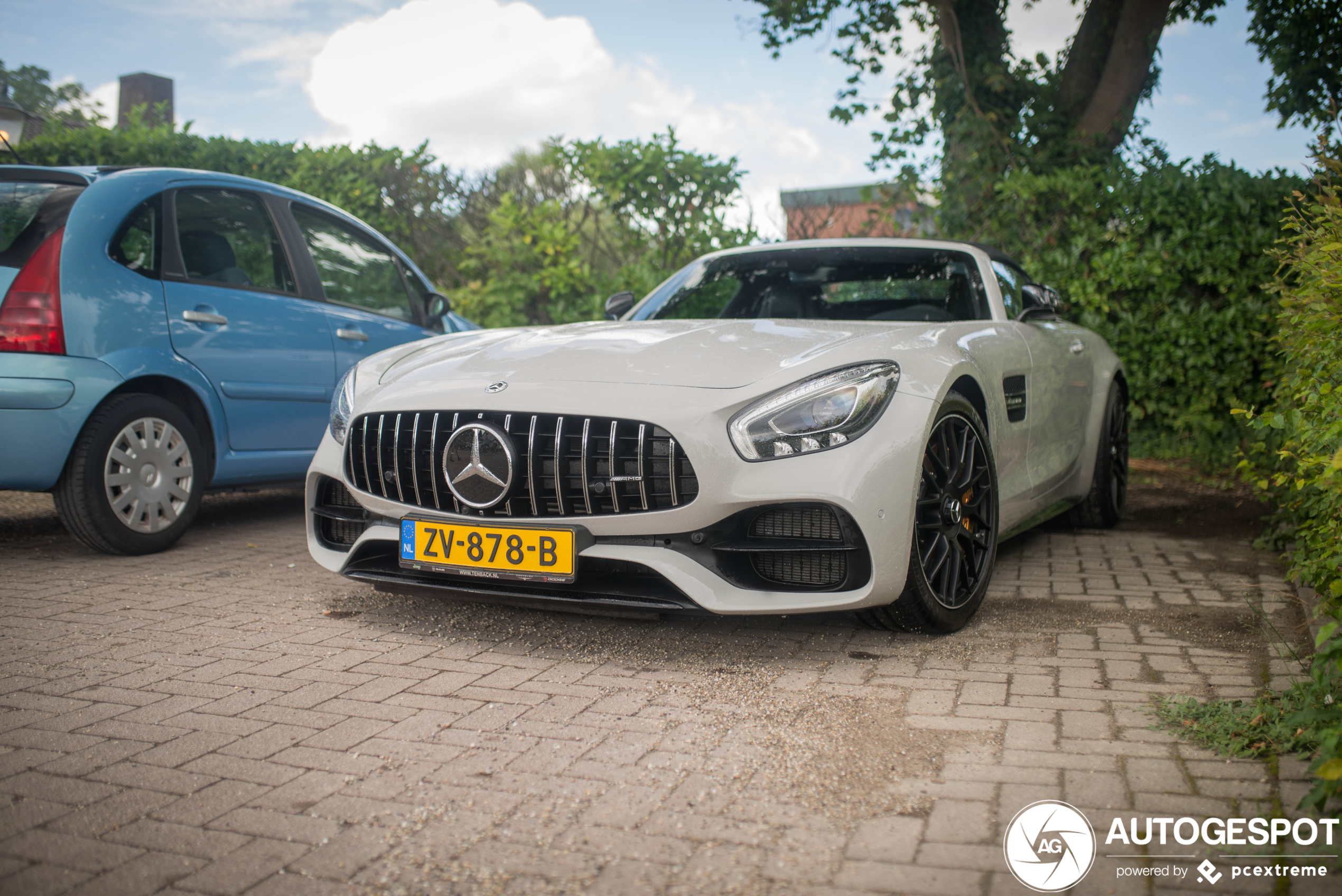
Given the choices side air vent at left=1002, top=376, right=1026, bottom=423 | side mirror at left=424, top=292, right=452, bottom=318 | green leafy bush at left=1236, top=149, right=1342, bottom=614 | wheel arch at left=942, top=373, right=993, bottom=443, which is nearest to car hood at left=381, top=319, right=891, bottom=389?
wheel arch at left=942, top=373, right=993, bottom=443

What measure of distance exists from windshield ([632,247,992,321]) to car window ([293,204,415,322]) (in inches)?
77.0

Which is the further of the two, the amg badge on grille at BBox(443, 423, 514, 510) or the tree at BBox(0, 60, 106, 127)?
the tree at BBox(0, 60, 106, 127)

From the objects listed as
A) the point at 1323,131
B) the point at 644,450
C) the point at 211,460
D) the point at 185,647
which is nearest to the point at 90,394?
the point at 211,460

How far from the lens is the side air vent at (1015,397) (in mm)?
4016

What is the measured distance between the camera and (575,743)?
2547 mm

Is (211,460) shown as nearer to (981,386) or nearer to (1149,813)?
(981,386)

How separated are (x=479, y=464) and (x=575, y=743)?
3.34 feet

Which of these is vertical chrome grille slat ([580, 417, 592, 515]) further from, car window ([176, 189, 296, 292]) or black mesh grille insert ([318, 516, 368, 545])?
car window ([176, 189, 296, 292])

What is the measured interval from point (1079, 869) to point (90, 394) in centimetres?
405

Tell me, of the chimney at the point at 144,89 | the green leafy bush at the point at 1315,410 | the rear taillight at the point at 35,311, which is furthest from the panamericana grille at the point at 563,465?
the chimney at the point at 144,89

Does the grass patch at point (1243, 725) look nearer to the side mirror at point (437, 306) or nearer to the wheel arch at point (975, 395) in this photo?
the wheel arch at point (975, 395)

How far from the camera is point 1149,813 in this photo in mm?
2139

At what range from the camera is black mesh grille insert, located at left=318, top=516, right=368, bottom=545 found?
3656mm

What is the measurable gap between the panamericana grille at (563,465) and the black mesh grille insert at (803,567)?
303mm
